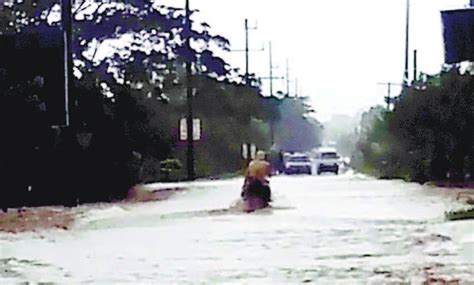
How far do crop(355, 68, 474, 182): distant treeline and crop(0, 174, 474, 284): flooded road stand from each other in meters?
16.1

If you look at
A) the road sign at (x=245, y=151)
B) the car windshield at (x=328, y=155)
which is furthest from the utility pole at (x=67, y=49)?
the road sign at (x=245, y=151)

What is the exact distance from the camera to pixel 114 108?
4269cm

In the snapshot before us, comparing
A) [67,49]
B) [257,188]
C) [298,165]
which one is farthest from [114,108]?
[298,165]

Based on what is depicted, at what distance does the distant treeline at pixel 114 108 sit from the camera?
35969 mm

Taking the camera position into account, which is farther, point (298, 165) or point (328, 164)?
point (328, 164)

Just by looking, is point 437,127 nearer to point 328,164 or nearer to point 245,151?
point 328,164

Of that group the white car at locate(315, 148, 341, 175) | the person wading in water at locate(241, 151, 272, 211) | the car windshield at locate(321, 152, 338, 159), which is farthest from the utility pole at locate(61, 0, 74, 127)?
the car windshield at locate(321, 152, 338, 159)

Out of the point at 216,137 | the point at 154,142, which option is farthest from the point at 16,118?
the point at 216,137

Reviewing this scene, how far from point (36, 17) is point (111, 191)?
43.4 feet

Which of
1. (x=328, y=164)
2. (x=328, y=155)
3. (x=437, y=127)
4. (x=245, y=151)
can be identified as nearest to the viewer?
(x=437, y=127)

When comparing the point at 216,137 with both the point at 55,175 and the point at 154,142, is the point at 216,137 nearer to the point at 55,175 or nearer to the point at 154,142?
the point at 154,142

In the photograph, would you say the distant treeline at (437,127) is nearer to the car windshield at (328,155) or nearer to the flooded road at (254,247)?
the flooded road at (254,247)

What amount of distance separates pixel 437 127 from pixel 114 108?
1293 cm

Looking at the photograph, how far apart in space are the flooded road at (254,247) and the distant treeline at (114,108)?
19.5ft
